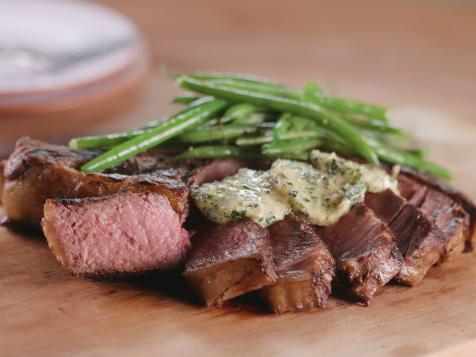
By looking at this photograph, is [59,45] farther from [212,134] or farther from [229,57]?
[212,134]

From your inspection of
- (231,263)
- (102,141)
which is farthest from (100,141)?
(231,263)

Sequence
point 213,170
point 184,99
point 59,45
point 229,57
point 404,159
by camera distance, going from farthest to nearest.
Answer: point 229,57 → point 59,45 → point 184,99 → point 404,159 → point 213,170

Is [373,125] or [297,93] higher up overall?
[297,93]

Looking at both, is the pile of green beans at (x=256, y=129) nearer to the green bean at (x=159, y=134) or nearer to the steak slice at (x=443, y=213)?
the green bean at (x=159, y=134)

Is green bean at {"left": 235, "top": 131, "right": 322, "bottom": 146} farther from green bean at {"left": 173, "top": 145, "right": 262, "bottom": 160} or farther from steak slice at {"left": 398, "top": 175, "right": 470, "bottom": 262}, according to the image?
steak slice at {"left": 398, "top": 175, "right": 470, "bottom": 262}

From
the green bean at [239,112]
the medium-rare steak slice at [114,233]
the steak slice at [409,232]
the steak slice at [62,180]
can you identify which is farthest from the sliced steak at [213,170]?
the steak slice at [409,232]

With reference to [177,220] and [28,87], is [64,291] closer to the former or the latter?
[177,220]
